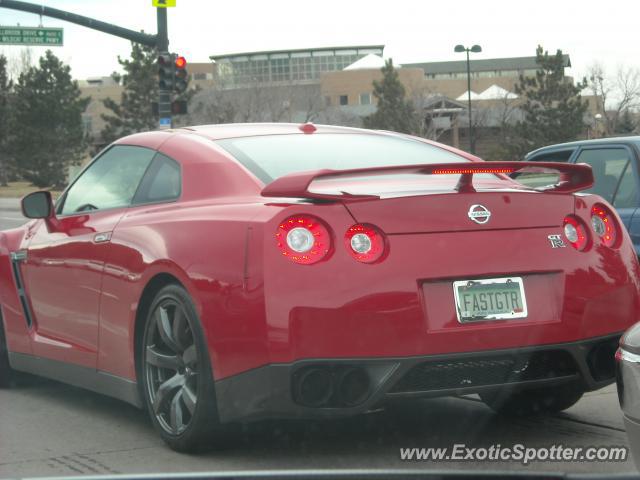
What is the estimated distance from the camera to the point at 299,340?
4344 mm

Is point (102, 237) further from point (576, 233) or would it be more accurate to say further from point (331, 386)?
point (576, 233)

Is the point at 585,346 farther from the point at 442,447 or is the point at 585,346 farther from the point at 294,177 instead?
the point at 294,177

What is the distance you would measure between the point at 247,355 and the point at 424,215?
897 millimetres

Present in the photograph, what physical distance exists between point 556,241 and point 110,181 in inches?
101

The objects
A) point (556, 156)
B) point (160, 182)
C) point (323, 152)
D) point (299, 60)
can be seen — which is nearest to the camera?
point (323, 152)

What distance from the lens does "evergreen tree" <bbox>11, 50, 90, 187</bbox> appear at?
65125 mm

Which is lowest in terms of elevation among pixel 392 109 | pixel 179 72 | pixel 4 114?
pixel 392 109

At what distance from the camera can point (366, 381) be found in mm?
4414

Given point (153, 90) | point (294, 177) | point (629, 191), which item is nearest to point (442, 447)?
point (294, 177)

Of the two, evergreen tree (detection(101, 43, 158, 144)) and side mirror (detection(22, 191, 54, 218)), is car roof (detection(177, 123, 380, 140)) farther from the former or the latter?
evergreen tree (detection(101, 43, 158, 144))

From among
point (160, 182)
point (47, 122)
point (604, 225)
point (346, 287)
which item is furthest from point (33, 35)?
point (47, 122)

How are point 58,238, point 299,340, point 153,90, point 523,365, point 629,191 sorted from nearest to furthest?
point 299,340 → point 523,365 → point 58,238 → point 629,191 → point 153,90

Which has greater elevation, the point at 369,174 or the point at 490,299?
the point at 369,174

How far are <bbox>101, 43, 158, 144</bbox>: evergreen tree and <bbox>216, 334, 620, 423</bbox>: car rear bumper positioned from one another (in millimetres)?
59537
